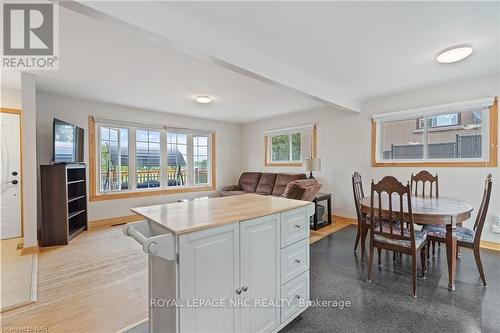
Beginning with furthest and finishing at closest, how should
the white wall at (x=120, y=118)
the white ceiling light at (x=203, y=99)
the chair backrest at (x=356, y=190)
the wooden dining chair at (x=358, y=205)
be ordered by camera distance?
the white ceiling light at (x=203, y=99) → the white wall at (x=120, y=118) → the chair backrest at (x=356, y=190) → the wooden dining chair at (x=358, y=205)

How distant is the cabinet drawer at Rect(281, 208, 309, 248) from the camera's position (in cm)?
167

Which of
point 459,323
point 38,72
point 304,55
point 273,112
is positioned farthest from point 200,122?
point 459,323

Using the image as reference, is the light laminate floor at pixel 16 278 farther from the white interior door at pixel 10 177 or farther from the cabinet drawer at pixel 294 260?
the cabinet drawer at pixel 294 260

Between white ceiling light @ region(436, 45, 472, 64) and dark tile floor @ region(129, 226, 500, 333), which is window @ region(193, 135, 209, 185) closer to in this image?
dark tile floor @ region(129, 226, 500, 333)

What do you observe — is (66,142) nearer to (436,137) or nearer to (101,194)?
(101,194)

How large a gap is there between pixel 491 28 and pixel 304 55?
1.69 meters

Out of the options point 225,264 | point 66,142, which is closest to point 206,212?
point 225,264

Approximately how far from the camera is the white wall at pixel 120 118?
152 inches

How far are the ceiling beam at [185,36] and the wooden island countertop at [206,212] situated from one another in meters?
1.35

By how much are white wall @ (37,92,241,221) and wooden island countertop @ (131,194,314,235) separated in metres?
3.57

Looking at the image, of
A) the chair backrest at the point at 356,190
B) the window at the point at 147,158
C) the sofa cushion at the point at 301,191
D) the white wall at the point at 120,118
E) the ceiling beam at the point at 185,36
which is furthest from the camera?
the window at the point at 147,158

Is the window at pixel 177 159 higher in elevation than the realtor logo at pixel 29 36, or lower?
lower

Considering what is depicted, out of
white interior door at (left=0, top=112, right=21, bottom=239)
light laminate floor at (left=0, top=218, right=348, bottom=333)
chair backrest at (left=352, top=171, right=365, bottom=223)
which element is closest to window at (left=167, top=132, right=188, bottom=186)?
light laminate floor at (left=0, top=218, right=348, bottom=333)

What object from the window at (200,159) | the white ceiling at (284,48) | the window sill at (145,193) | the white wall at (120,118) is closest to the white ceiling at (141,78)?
the white ceiling at (284,48)
